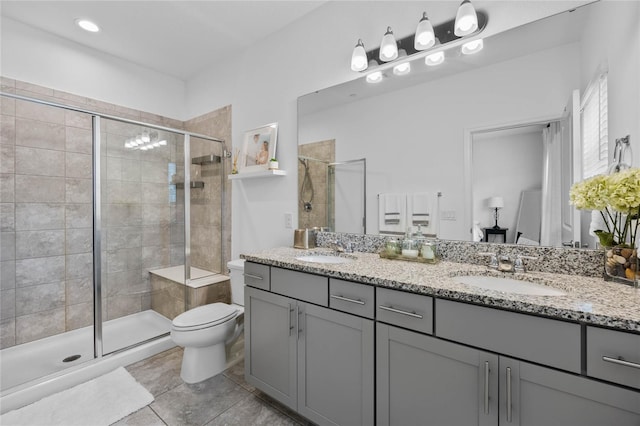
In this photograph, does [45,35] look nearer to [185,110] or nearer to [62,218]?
[185,110]

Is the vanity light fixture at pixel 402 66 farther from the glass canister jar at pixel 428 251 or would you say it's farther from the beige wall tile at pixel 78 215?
the beige wall tile at pixel 78 215

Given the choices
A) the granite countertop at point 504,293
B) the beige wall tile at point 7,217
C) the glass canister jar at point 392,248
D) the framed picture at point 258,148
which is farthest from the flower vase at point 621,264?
the beige wall tile at point 7,217

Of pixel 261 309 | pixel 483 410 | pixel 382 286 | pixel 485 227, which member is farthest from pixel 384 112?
pixel 483 410

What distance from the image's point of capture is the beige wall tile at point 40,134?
2.24 m

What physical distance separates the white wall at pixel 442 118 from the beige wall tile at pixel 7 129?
242cm

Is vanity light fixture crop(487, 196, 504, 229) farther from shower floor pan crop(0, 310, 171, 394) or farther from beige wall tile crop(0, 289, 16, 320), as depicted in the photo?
beige wall tile crop(0, 289, 16, 320)

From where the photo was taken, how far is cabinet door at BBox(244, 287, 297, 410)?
4.97 ft

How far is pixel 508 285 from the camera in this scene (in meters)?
1.26

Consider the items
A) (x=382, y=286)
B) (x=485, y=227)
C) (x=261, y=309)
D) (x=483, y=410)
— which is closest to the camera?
(x=483, y=410)

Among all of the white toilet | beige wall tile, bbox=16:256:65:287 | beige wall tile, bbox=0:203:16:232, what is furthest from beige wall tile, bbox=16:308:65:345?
the white toilet

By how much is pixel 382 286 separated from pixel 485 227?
71cm

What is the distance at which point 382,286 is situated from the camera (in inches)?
46.9

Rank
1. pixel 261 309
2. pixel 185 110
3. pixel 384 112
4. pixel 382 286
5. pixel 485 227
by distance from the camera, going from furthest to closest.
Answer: pixel 185 110, pixel 384 112, pixel 261 309, pixel 485 227, pixel 382 286

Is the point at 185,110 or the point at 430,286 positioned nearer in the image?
the point at 430,286
